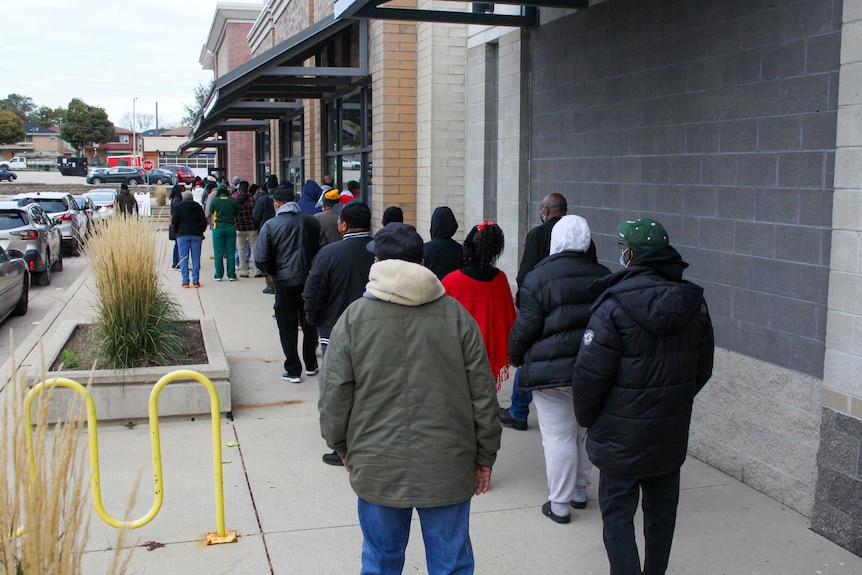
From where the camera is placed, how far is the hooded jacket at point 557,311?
487cm

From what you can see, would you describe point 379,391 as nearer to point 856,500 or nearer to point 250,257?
point 856,500

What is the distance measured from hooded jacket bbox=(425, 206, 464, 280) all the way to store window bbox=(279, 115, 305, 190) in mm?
13256

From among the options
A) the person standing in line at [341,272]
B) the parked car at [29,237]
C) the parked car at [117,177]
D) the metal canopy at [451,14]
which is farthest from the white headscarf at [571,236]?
the parked car at [117,177]

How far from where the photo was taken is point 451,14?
9109mm

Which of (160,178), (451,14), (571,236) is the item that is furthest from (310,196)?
(160,178)

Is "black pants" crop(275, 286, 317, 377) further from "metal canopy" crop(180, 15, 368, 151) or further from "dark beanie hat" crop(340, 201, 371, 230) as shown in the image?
"metal canopy" crop(180, 15, 368, 151)

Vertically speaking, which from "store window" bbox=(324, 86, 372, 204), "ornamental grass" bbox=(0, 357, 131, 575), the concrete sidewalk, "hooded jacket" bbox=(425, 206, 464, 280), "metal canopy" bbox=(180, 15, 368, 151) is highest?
"metal canopy" bbox=(180, 15, 368, 151)

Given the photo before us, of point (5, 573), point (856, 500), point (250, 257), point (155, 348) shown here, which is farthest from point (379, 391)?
point (250, 257)

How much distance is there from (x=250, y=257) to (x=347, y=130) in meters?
3.99

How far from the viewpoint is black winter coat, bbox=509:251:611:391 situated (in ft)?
16.0

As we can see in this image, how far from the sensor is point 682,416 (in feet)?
13.1

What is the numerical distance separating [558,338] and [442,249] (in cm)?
220

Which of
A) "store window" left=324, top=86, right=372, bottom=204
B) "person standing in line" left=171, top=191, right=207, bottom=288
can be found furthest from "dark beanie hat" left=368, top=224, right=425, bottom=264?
"person standing in line" left=171, top=191, right=207, bottom=288

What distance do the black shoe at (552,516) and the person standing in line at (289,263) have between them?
3.50m
